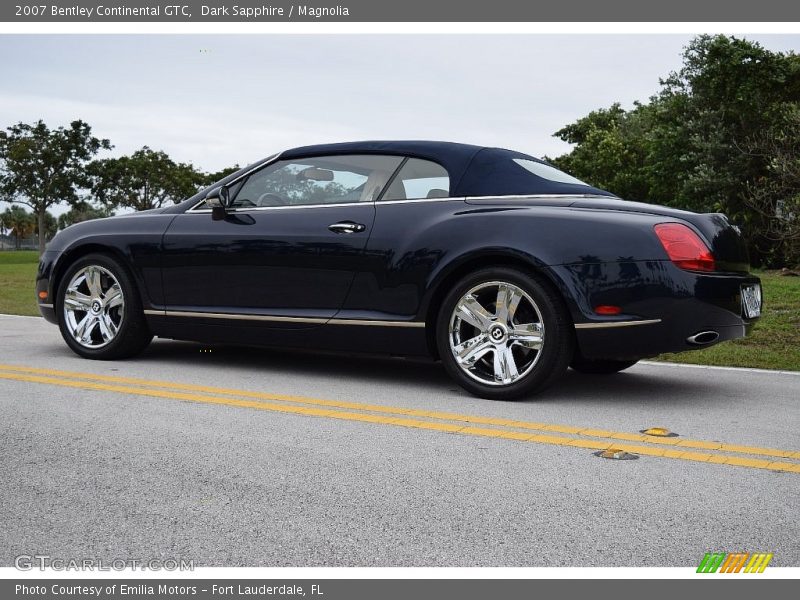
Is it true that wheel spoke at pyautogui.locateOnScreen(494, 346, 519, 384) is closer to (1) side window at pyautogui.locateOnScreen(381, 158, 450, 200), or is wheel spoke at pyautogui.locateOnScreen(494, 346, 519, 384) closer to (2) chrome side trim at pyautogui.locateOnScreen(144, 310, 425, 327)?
(2) chrome side trim at pyautogui.locateOnScreen(144, 310, 425, 327)

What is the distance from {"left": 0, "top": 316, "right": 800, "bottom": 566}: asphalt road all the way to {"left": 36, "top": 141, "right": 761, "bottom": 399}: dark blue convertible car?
1.23 feet

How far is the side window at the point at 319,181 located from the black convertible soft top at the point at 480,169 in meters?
0.13

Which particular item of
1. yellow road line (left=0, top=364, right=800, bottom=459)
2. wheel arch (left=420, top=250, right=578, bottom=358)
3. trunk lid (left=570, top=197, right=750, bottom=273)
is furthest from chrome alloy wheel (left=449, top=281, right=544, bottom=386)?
trunk lid (left=570, top=197, right=750, bottom=273)

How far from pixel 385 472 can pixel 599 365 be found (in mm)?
3030

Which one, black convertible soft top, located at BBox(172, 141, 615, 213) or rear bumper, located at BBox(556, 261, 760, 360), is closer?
rear bumper, located at BBox(556, 261, 760, 360)

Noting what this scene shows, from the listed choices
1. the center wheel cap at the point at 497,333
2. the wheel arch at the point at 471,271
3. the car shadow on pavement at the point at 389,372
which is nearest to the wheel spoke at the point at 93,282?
the car shadow on pavement at the point at 389,372

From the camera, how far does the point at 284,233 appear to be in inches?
241

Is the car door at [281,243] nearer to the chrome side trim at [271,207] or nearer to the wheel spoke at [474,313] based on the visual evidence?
the chrome side trim at [271,207]

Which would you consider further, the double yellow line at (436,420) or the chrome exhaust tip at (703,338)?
the chrome exhaust tip at (703,338)

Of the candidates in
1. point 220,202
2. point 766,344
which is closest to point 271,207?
point 220,202

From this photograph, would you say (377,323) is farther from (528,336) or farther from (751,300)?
(751,300)

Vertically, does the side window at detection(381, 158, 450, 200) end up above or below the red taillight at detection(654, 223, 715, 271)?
above

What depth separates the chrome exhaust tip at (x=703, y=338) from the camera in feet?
16.8

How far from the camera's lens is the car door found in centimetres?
596
